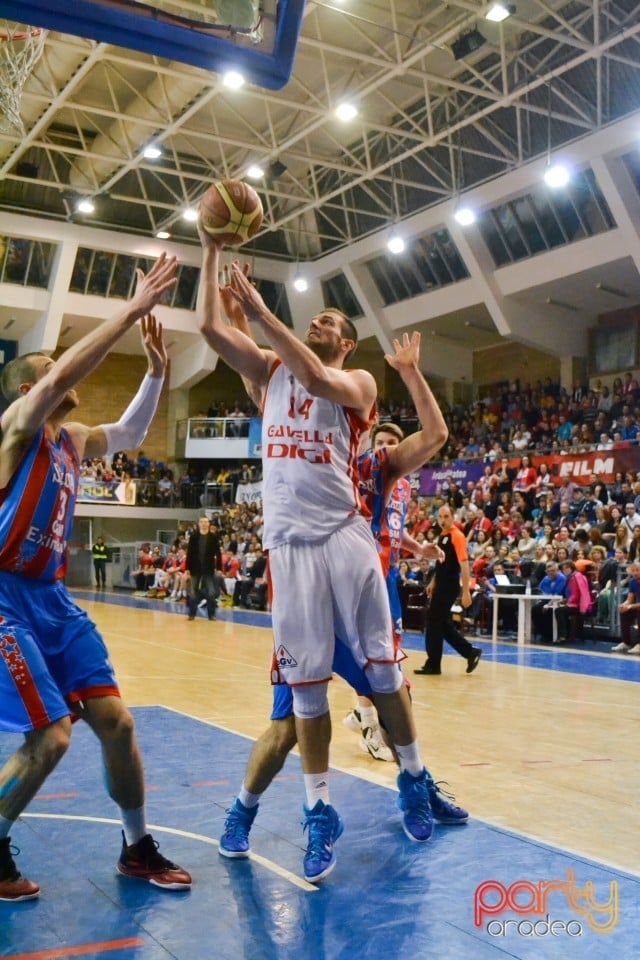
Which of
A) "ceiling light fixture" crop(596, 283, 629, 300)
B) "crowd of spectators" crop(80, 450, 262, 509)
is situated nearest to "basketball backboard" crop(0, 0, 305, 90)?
"ceiling light fixture" crop(596, 283, 629, 300)

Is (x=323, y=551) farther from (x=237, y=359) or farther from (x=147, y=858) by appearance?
(x=147, y=858)

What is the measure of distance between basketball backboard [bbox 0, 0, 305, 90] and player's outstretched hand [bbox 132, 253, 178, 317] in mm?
967

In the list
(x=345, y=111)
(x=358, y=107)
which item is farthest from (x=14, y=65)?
(x=358, y=107)

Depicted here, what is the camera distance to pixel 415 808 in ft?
13.7

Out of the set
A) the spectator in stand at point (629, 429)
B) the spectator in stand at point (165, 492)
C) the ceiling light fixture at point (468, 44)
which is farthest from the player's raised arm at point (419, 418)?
the spectator in stand at point (165, 492)

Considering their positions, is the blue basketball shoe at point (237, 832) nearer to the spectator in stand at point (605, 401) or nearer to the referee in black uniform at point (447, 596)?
the referee in black uniform at point (447, 596)

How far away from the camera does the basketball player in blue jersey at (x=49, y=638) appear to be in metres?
3.40

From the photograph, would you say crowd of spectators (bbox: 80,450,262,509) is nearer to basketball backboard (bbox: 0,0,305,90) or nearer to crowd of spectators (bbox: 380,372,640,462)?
crowd of spectators (bbox: 380,372,640,462)

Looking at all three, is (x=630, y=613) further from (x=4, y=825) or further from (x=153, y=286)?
(x=4, y=825)

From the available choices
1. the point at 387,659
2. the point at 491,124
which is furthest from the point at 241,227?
the point at 491,124

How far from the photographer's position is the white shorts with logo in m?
3.84

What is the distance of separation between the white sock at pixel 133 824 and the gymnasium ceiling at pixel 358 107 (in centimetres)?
1594

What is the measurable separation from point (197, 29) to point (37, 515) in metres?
2.25

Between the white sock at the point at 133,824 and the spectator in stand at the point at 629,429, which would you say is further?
the spectator in stand at the point at 629,429
